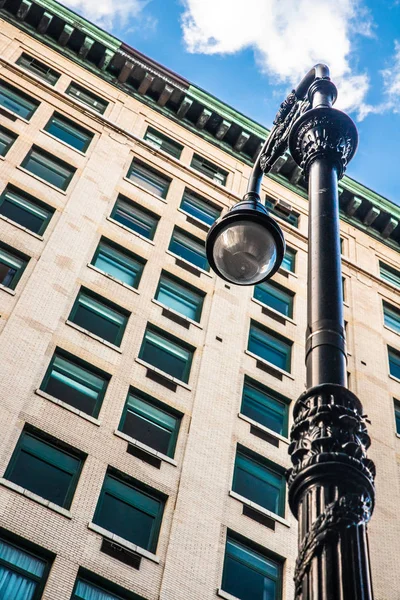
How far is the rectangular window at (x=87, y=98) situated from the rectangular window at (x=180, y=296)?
12.6m

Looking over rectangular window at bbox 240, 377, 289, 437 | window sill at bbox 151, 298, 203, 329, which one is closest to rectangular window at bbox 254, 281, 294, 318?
window sill at bbox 151, 298, 203, 329

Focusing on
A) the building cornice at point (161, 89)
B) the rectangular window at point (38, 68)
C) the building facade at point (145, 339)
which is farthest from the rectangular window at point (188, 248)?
the rectangular window at point (38, 68)

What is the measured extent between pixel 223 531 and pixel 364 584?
1686 centimetres

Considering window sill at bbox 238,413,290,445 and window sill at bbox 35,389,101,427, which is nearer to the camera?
window sill at bbox 35,389,101,427

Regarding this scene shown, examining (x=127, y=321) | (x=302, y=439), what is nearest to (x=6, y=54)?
(x=127, y=321)

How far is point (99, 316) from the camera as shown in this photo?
85.5 ft

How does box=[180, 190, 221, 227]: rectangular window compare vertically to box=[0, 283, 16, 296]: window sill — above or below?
above

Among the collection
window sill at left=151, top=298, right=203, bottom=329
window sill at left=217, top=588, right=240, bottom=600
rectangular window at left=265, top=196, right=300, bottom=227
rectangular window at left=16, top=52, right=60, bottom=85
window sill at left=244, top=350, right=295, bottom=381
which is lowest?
window sill at left=217, top=588, right=240, bottom=600

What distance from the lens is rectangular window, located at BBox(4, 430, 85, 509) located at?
19750 millimetres

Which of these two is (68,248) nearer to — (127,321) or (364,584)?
(127,321)

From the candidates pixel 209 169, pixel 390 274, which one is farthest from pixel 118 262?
pixel 390 274

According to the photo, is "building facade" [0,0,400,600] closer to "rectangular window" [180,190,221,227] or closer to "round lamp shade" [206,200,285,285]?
"rectangular window" [180,190,221,227]

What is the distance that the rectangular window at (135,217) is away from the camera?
31.3m

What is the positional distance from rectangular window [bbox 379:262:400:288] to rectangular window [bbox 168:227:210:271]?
12.1 m
